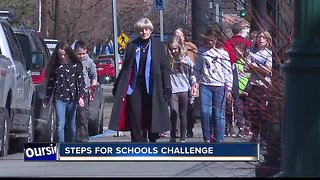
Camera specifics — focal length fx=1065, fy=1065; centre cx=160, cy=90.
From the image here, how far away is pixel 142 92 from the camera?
1344 cm

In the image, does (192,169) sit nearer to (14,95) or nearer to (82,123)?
(14,95)

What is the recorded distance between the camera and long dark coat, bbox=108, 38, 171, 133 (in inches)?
525

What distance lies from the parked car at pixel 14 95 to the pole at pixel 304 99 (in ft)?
24.1

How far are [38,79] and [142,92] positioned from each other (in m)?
4.21

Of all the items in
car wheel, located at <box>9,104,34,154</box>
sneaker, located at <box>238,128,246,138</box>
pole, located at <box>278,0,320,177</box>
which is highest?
pole, located at <box>278,0,320,177</box>

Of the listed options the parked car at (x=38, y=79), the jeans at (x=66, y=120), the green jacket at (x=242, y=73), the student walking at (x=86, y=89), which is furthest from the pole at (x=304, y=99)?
the parked car at (x=38, y=79)

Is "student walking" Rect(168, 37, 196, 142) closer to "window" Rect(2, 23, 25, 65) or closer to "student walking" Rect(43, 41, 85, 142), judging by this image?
"student walking" Rect(43, 41, 85, 142)

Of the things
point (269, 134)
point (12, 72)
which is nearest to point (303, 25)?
point (269, 134)

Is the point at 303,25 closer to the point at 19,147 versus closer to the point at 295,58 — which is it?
the point at 295,58

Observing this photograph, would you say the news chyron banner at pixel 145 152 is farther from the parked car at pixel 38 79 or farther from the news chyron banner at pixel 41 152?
the parked car at pixel 38 79

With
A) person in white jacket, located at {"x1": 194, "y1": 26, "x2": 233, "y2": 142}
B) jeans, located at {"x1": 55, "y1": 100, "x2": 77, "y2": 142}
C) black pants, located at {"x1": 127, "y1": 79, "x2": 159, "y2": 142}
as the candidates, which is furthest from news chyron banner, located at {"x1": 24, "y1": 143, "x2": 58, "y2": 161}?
jeans, located at {"x1": 55, "y1": 100, "x2": 77, "y2": 142}

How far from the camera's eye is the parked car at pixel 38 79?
15852 mm

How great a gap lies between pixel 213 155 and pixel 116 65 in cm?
1068

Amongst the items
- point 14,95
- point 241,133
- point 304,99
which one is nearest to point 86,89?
point 14,95
